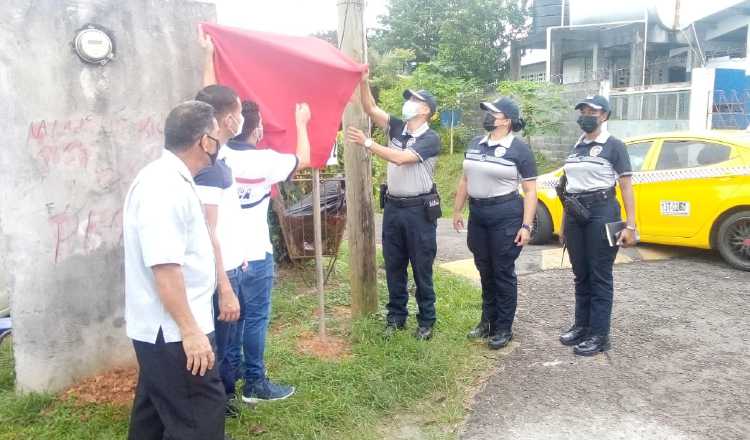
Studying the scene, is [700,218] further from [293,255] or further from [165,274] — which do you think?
[165,274]

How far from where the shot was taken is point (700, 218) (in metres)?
6.54

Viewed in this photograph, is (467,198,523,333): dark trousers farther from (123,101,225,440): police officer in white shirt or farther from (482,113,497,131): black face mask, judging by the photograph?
(123,101,225,440): police officer in white shirt

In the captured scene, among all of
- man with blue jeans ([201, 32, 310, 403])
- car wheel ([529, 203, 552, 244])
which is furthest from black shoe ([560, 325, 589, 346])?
car wheel ([529, 203, 552, 244])

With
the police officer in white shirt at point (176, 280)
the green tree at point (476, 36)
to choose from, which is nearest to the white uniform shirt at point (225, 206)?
the police officer in white shirt at point (176, 280)

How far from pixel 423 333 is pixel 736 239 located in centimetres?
408

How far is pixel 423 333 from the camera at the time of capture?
14.5 ft

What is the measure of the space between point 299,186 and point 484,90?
39.8 ft

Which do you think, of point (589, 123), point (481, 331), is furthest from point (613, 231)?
point (481, 331)

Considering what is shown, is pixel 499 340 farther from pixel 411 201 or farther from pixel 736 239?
pixel 736 239

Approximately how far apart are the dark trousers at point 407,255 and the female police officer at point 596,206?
1.05 metres

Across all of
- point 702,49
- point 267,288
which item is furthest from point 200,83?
point 702,49

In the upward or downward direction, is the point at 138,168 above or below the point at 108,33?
below

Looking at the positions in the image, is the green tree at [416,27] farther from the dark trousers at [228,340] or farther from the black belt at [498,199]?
the dark trousers at [228,340]

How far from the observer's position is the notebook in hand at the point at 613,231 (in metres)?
4.11
